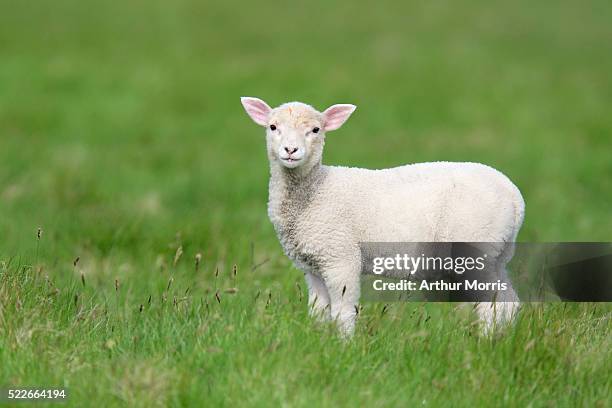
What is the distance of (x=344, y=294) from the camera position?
5156 mm

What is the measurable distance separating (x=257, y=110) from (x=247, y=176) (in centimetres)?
923

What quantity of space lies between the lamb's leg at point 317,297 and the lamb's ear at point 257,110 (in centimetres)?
90

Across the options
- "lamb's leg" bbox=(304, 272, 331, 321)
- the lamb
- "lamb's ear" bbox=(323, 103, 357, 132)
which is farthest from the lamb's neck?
"lamb's leg" bbox=(304, 272, 331, 321)

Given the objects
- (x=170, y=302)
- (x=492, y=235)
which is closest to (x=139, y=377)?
(x=170, y=302)

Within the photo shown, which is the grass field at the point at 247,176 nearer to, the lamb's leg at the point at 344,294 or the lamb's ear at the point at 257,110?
the lamb's leg at the point at 344,294

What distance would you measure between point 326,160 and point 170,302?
384 inches

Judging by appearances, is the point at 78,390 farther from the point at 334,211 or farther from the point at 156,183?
the point at 156,183

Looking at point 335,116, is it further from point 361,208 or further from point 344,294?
point 344,294

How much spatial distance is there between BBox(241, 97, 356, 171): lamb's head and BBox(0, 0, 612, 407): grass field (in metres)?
0.75

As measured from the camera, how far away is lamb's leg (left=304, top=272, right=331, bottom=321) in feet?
17.3

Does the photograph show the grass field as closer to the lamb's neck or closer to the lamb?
the lamb

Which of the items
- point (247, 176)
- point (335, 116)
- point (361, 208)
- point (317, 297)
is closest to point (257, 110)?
point (335, 116)

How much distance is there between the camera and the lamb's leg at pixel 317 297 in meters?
5.27

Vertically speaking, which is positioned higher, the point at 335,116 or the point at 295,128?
the point at 335,116
